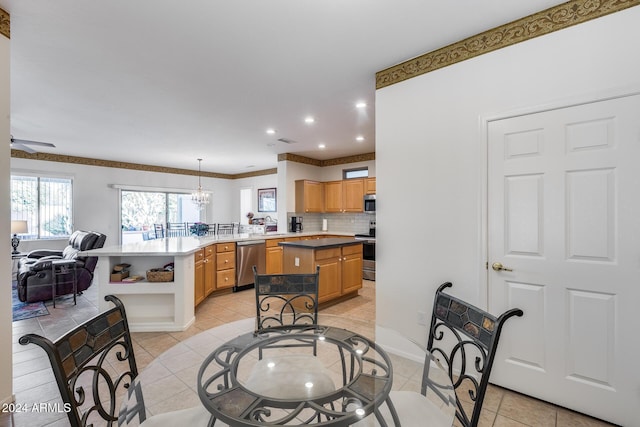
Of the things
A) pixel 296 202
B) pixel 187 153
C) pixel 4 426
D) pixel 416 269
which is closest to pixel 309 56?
pixel 416 269

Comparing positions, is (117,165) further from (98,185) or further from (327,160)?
(327,160)

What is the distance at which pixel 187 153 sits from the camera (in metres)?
6.54

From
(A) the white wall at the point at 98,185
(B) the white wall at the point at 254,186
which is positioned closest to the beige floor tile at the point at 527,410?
(B) the white wall at the point at 254,186

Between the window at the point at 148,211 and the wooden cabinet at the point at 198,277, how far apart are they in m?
4.79

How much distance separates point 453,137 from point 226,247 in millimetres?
3835

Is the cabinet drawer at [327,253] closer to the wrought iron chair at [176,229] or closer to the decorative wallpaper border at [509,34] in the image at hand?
the decorative wallpaper border at [509,34]

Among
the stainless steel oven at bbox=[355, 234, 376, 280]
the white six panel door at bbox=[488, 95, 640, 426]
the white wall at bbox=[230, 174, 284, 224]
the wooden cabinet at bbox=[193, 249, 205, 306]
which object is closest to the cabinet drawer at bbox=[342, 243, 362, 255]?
the stainless steel oven at bbox=[355, 234, 376, 280]

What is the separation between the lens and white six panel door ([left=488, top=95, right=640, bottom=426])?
1764mm

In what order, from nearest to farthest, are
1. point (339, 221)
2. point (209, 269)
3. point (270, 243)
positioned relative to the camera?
point (209, 269), point (270, 243), point (339, 221)

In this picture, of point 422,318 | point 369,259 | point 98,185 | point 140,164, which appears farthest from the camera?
point 140,164

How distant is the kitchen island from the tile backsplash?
81.4 inches

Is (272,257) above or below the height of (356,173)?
below

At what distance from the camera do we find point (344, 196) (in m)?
6.66

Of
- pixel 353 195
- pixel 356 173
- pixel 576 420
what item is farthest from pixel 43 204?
pixel 576 420
